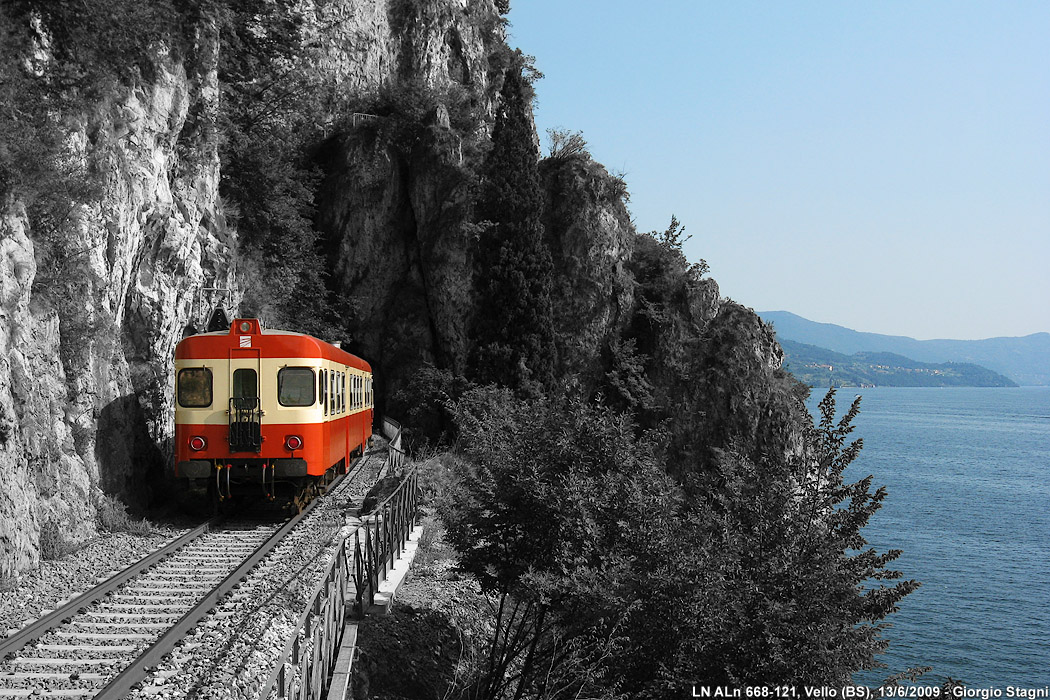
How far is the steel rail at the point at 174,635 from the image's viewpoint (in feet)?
22.6

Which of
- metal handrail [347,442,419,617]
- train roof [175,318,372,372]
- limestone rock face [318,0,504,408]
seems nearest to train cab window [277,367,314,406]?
train roof [175,318,372,372]

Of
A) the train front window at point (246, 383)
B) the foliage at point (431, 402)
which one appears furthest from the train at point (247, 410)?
the foliage at point (431, 402)

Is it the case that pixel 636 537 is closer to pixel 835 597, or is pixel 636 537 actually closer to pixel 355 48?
pixel 835 597

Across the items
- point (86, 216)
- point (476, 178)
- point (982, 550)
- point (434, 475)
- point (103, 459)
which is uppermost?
point (476, 178)

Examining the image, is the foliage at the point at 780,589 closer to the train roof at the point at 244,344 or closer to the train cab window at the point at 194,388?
the train roof at the point at 244,344

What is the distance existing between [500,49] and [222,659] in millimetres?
36111

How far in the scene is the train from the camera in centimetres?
1448

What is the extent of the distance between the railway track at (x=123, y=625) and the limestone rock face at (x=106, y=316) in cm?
161

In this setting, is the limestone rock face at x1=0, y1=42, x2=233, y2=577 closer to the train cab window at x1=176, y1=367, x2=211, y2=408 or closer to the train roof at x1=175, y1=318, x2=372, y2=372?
the train cab window at x1=176, y1=367, x2=211, y2=408

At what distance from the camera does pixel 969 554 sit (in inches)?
1574

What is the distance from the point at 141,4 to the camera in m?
17.7

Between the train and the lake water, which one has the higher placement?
the train

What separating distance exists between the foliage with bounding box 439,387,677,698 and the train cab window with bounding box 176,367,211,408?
15.5ft

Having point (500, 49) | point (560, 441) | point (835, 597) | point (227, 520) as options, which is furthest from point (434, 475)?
point (500, 49)
